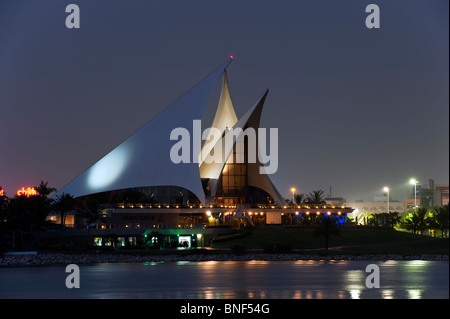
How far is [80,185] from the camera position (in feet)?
247

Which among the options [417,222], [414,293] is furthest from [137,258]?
[417,222]

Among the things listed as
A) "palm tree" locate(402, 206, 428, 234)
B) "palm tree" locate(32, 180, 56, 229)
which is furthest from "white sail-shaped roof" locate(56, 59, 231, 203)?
"palm tree" locate(402, 206, 428, 234)

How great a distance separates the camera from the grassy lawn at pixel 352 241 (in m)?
51.8

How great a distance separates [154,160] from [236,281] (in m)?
38.7

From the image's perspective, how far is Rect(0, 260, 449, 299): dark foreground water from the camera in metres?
33.2

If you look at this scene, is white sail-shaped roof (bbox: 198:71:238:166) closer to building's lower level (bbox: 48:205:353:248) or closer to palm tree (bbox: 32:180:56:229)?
building's lower level (bbox: 48:205:353:248)

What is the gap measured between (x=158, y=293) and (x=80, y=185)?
43.2m

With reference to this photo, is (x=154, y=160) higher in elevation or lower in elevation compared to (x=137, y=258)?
higher

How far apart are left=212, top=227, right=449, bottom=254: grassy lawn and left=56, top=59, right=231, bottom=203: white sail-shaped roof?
13.5 meters

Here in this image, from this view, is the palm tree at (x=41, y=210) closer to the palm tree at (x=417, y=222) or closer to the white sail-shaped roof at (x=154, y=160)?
the white sail-shaped roof at (x=154, y=160)

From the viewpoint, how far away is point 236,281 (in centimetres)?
3794

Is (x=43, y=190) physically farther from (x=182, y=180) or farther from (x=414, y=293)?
(x=414, y=293)
